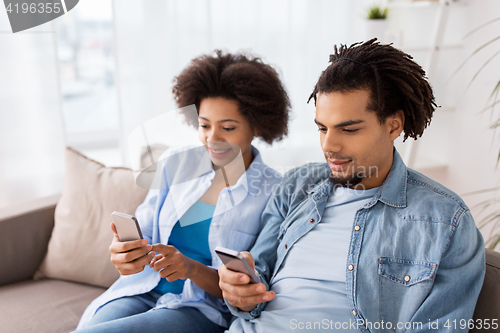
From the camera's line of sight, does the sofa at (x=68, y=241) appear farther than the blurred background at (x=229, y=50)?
No

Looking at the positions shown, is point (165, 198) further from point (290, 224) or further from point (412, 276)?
point (412, 276)

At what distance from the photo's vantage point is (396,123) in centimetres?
105

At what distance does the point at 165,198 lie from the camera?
1.24 m

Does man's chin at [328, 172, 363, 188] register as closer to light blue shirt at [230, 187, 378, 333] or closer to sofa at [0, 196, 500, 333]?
light blue shirt at [230, 187, 378, 333]

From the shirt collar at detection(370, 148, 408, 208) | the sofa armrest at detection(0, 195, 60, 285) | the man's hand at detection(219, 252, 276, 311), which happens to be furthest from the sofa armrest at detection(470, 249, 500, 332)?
the sofa armrest at detection(0, 195, 60, 285)

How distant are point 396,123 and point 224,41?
4.75 ft

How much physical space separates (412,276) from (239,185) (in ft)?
1.78

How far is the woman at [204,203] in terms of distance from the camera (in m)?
1.11

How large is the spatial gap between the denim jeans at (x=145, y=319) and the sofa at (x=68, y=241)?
206 mm

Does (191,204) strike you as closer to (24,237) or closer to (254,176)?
(254,176)

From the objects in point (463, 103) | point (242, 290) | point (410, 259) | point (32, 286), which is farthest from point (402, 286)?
point (463, 103)

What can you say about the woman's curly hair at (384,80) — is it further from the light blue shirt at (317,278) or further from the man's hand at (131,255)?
the man's hand at (131,255)

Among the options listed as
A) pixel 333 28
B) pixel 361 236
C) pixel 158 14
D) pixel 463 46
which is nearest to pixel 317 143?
pixel 333 28

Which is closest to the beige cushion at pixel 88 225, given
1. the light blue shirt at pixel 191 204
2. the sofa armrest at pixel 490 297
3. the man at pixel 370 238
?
the light blue shirt at pixel 191 204
